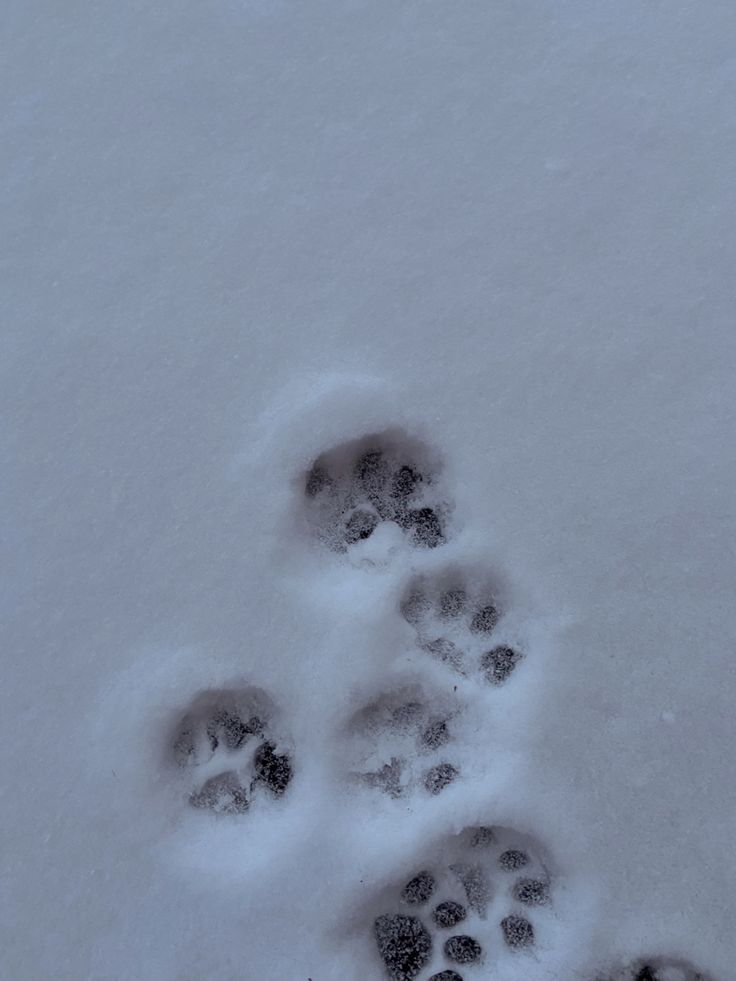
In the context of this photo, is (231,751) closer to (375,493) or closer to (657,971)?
(375,493)

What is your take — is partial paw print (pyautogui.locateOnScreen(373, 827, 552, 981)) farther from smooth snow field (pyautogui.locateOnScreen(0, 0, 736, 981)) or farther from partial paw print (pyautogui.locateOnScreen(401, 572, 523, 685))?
partial paw print (pyautogui.locateOnScreen(401, 572, 523, 685))

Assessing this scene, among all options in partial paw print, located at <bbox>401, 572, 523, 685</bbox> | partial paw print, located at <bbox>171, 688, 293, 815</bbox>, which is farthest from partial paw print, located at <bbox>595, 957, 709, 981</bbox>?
partial paw print, located at <bbox>171, 688, 293, 815</bbox>

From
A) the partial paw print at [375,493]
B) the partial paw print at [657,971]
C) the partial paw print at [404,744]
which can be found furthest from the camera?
the partial paw print at [375,493]

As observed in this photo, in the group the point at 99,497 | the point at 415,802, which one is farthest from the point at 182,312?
the point at 415,802

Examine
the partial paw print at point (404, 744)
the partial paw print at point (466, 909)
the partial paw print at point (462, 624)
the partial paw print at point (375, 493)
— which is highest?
the partial paw print at point (375, 493)

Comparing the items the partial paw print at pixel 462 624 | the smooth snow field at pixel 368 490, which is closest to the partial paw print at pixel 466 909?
the smooth snow field at pixel 368 490

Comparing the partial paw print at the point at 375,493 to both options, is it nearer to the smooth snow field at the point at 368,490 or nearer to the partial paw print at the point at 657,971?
the smooth snow field at the point at 368,490

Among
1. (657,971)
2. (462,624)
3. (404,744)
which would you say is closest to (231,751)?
(404,744)
